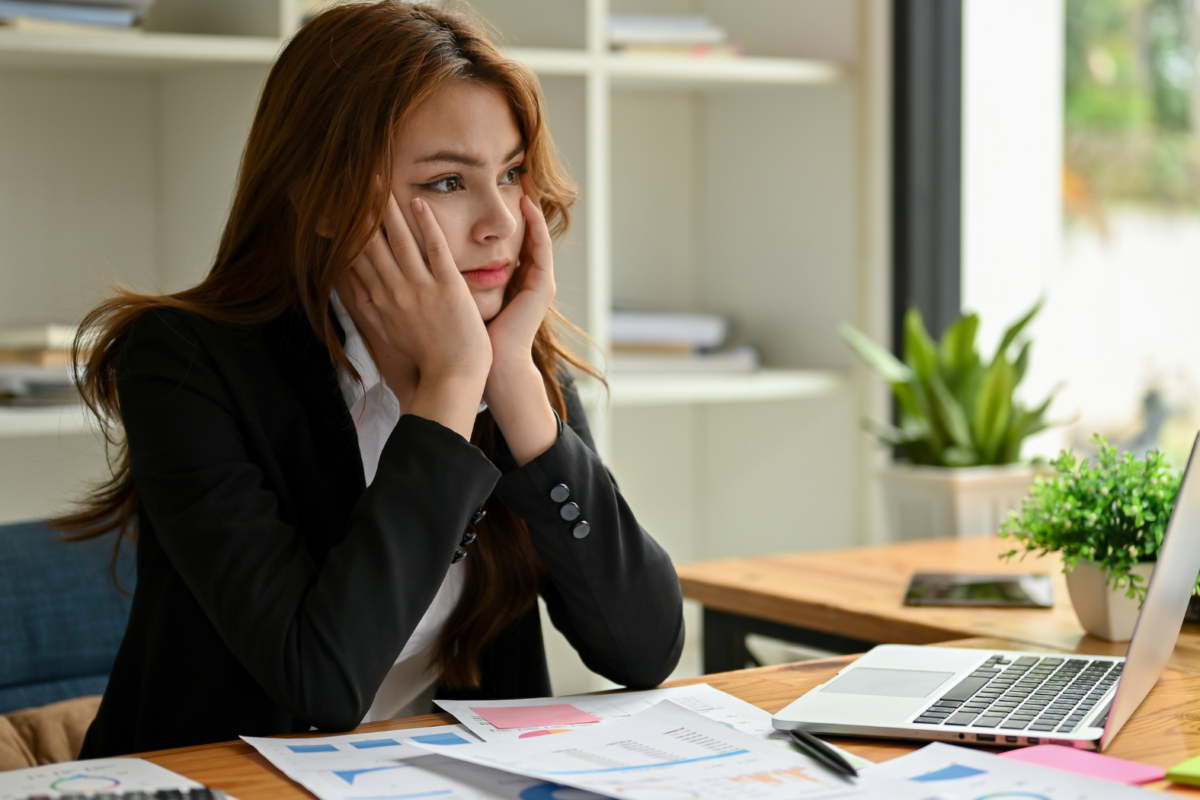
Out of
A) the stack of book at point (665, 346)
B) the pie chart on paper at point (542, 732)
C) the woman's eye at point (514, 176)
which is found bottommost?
the pie chart on paper at point (542, 732)

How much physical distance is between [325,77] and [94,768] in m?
0.67

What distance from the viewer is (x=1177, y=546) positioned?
0.99 metres

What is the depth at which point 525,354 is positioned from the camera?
1334mm

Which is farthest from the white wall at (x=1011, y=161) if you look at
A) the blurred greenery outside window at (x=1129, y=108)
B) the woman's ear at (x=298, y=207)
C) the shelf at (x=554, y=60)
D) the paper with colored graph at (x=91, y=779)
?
the paper with colored graph at (x=91, y=779)

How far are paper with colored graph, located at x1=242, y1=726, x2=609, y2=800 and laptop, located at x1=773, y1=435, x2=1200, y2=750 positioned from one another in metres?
0.23

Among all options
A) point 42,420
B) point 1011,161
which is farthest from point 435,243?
point 1011,161

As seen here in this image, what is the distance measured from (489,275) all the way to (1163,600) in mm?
691

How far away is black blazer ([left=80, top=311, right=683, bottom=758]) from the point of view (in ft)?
3.60

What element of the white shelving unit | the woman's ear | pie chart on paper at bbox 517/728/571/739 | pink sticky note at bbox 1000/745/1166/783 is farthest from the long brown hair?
the white shelving unit

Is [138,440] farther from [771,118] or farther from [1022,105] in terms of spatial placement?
[1022,105]

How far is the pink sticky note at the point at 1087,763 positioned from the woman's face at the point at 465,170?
683mm

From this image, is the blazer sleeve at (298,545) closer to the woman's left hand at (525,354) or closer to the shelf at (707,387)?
the woman's left hand at (525,354)

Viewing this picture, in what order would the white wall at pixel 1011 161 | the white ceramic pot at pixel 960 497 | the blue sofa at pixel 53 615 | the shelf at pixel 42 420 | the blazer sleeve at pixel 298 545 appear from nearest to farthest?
the blazer sleeve at pixel 298 545, the blue sofa at pixel 53 615, the shelf at pixel 42 420, the white ceramic pot at pixel 960 497, the white wall at pixel 1011 161

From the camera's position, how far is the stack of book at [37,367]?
2.01m
